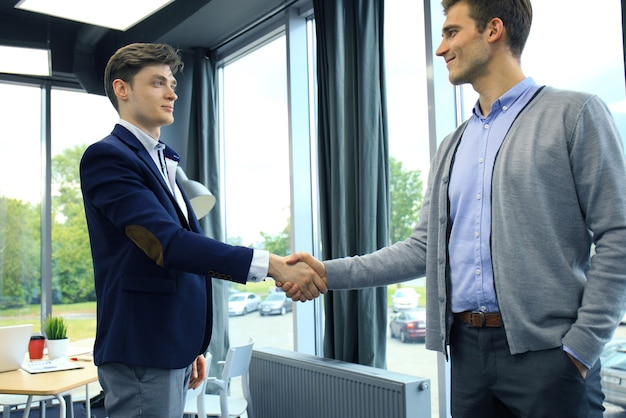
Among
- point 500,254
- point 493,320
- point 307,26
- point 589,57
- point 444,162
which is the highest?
point 307,26

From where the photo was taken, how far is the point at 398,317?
3711 mm

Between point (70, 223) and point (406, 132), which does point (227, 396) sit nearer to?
point (406, 132)

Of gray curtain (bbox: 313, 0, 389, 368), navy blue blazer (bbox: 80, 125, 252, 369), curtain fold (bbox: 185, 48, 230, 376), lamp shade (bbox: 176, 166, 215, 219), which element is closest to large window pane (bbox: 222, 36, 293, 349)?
curtain fold (bbox: 185, 48, 230, 376)

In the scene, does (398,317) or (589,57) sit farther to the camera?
(398,317)

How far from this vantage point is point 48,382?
114 inches

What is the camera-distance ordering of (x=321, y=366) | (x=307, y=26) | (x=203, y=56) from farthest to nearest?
(x=203, y=56), (x=307, y=26), (x=321, y=366)

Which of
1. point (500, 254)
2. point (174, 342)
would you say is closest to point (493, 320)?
point (500, 254)

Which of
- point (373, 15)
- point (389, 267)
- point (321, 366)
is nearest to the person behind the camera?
point (389, 267)

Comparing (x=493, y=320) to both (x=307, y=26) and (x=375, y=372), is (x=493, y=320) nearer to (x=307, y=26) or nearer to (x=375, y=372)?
(x=375, y=372)

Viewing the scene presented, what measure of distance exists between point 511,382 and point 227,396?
89.7 inches

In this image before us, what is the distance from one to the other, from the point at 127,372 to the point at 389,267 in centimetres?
93

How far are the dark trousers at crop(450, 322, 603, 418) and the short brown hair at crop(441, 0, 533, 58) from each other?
2.71ft

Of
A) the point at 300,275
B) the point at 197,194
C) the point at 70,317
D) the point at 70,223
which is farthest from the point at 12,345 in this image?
the point at 70,223

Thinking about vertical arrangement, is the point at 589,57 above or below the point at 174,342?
above
